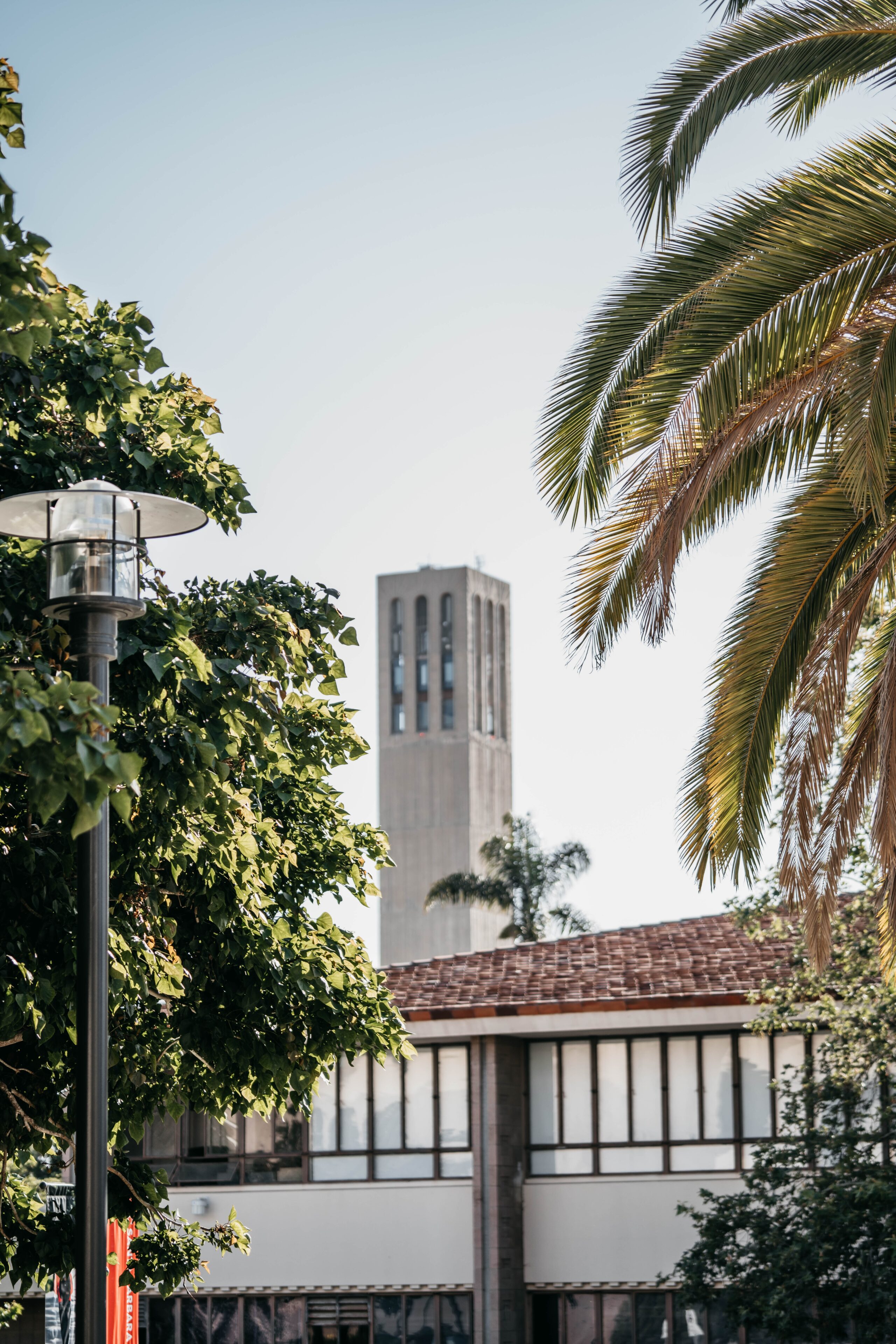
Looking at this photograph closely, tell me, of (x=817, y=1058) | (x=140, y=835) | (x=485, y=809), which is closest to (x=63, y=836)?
(x=140, y=835)

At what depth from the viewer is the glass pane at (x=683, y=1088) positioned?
25.0 metres

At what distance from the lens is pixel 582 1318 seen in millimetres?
24969

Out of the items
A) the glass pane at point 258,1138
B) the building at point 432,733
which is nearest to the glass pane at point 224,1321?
the glass pane at point 258,1138

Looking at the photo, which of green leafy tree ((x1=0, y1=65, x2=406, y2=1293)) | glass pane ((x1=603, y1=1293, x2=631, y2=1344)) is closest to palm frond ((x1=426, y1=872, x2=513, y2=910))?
glass pane ((x1=603, y1=1293, x2=631, y2=1344))

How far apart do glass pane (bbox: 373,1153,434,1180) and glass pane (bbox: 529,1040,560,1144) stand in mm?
1666

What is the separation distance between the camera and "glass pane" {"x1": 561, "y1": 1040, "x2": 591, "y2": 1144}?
84.1ft

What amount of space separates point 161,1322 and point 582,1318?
669cm

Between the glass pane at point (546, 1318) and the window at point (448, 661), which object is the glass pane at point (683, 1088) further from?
the window at point (448, 661)

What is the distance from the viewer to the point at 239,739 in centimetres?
926

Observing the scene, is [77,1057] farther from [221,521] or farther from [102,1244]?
[221,521]

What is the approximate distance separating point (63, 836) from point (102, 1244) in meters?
2.96

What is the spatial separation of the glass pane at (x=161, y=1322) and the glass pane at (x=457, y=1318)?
4383 mm

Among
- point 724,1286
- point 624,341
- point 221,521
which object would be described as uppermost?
point 624,341

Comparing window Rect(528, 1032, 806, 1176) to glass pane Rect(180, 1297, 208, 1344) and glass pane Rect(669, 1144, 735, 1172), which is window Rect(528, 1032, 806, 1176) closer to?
glass pane Rect(669, 1144, 735, 1172)
